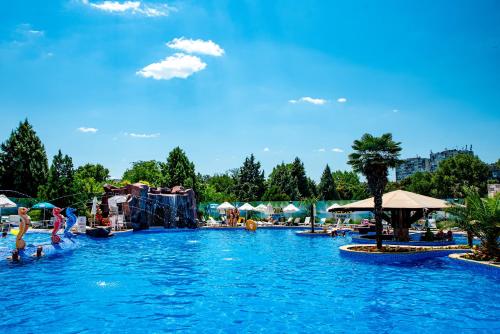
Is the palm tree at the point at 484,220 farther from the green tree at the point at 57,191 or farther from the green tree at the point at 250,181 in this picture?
the green tree at the point at 250,181

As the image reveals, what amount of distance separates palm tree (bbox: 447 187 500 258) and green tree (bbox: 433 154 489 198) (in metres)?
55.5

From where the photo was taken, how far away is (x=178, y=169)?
188 feet

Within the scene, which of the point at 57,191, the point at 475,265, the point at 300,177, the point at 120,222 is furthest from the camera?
the point at 300,177

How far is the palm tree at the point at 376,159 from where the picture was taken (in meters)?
18.5

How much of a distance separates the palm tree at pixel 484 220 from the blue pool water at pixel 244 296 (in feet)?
4.47

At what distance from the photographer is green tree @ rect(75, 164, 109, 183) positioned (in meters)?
74.0

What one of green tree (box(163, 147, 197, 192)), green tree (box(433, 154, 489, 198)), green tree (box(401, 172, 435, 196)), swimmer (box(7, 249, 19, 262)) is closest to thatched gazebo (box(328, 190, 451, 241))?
swimmer (box(7, 249, 19, 262))

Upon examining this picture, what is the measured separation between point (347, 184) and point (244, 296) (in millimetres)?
95215

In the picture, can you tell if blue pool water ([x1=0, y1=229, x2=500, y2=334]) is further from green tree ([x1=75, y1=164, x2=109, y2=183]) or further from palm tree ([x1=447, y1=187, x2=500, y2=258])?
green tree ([x1=75, y1=164, x2=109, y2=183])

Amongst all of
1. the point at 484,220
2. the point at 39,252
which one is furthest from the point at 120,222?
the point at 484,220

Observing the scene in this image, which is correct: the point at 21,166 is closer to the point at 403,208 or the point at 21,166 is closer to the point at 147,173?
the point at 147,173

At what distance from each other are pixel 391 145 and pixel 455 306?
966 cm

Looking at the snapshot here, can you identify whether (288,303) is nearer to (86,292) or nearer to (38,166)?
(86,292)

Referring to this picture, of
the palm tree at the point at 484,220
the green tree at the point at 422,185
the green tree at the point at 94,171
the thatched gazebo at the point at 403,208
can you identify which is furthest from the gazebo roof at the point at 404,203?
the green tree at the point at 94,171
